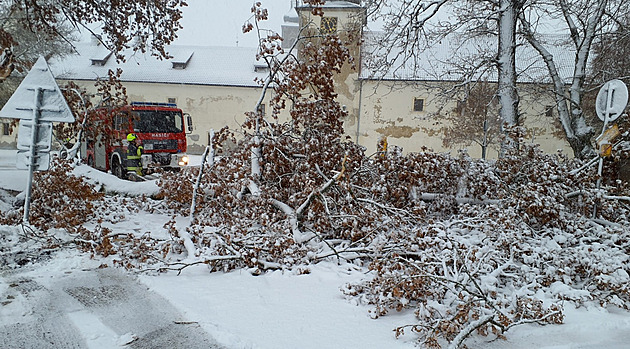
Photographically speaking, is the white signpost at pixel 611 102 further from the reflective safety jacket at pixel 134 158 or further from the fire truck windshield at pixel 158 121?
the fire truck windshield at pixel 158 121

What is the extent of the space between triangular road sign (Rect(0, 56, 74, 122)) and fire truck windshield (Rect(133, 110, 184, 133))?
26.8 feet

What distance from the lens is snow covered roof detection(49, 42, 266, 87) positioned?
34.9m

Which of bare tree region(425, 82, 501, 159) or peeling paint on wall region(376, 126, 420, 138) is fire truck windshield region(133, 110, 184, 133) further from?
peeling paint on wall region(376, 126, 420, 138)

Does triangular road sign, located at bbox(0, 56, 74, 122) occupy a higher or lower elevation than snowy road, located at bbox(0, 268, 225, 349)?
higher

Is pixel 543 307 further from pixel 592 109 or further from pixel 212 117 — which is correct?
pixel 212 117

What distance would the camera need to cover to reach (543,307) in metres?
4.38

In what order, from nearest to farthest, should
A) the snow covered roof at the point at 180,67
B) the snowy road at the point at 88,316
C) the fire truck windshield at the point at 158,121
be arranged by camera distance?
the snowy road at the point at 88,316, the fire truck windshield at the point at 158,121, the snow covered roof at the point at 180,67

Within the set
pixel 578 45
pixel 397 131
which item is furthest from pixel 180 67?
pixel 578 45

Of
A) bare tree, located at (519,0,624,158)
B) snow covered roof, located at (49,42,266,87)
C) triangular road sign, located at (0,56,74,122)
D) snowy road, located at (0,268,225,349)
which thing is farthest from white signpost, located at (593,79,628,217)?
snow covered roof, located at (49,42,266,87)

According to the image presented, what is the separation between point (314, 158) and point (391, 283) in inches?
147

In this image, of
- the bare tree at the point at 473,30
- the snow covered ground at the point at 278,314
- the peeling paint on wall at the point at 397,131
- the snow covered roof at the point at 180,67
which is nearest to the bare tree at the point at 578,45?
the bare tree at the point at 473,30

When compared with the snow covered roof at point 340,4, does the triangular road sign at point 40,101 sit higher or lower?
lower

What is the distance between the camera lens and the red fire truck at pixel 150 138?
13.8 meters

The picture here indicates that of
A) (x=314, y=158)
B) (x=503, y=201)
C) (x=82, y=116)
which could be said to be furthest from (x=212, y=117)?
(x=503, y=201)
